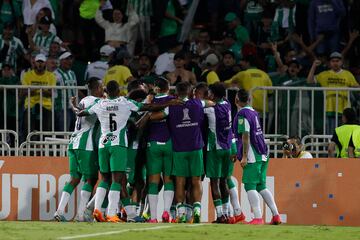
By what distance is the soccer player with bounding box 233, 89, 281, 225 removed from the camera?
23422mm

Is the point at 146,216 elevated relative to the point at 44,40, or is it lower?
lower

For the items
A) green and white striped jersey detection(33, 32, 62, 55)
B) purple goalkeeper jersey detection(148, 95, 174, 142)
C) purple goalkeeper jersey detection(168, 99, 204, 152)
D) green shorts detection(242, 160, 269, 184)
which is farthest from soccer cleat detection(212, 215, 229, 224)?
green and white striped jersey detection(33, 32, 62, 55)

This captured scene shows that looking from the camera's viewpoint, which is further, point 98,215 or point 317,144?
point 317,144

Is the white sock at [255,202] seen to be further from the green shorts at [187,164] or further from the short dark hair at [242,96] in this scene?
the short dark hair at [242,96]

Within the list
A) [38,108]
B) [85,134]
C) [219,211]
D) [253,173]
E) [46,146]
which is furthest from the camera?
[38,108]

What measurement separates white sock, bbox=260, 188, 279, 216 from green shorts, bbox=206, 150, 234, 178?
803mm

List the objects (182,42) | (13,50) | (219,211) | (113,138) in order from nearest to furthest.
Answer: (113,138)
(219,211)
(13,50)
(182,42)

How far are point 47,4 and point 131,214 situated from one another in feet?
29.5

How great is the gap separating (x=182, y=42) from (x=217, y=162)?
24.1ft

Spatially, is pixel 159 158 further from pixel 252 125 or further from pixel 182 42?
pixel 182 42

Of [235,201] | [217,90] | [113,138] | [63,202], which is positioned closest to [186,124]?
[217,90]

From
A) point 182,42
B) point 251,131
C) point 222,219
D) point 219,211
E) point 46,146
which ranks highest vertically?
point 182,42

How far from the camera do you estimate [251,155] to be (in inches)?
926

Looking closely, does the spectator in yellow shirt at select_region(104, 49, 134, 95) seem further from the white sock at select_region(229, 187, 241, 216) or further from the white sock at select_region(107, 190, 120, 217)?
the white sock at select_region(107, 190, 120, 217)
